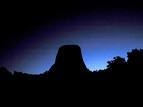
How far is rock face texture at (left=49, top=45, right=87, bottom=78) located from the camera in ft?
33.9

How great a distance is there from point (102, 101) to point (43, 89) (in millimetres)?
2658

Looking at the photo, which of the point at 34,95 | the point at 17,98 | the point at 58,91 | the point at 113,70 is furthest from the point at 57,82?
the point at 113,70

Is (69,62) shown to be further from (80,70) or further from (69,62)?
(80,70)

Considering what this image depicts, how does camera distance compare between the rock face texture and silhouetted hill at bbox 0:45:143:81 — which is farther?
the rock face texture

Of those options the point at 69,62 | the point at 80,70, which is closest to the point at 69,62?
the point at 69,62

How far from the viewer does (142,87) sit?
8688mm

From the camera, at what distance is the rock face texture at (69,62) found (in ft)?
33.9

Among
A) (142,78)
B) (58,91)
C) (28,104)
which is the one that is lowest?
(28,104)

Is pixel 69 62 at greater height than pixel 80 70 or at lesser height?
greater

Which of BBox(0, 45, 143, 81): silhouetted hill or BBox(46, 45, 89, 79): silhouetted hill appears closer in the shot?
BBox(0, 45, 143, 81): silhouetted hill

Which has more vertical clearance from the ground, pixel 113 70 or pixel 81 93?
A: pixel 113 70

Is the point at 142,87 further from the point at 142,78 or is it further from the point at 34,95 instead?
the point at 34,95

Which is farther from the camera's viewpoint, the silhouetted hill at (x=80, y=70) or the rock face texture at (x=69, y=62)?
the rock face texture at (x=69, y=62)

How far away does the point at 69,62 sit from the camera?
11.0m
